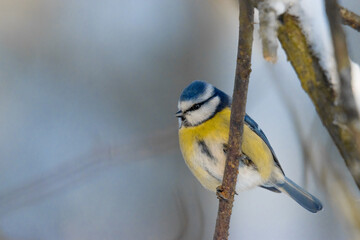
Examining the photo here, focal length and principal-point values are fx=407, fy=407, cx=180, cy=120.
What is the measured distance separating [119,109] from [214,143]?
5.60ft

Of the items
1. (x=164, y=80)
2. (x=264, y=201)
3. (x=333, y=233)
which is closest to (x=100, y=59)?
(x=164, y=80)

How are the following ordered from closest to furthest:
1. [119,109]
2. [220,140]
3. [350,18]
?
1. [350,18]
2. [220,140]
3. [119,109]

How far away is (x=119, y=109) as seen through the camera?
3254 mm

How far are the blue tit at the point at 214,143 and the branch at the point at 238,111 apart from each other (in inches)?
19.5

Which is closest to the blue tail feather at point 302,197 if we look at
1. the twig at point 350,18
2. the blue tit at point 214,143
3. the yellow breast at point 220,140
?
the blue tit at point 214,143

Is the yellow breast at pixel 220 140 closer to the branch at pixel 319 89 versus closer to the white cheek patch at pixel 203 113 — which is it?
the white cheek patch at pixel 203 113

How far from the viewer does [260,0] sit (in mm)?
741

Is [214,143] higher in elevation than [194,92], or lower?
lower

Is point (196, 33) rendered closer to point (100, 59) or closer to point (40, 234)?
point (100, 59)

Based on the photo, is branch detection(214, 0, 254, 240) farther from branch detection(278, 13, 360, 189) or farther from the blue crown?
the blue crown

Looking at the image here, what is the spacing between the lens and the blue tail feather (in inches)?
79.1

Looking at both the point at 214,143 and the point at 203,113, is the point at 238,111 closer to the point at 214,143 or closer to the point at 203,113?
the point at 214,143

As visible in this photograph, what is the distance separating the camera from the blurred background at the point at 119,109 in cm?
280

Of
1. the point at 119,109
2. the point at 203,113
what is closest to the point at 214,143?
the point at 203,113
